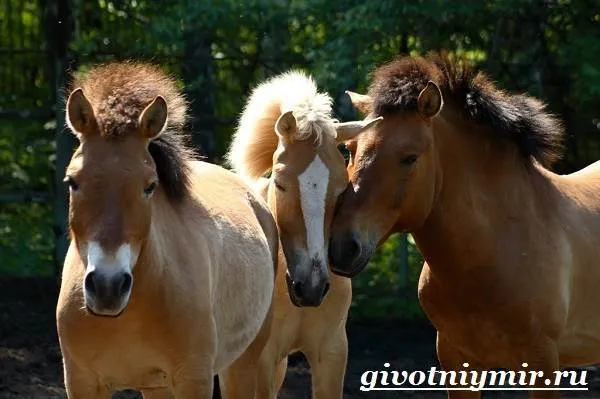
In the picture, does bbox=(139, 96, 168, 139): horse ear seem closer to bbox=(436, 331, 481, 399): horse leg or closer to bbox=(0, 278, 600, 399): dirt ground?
bbox=(436, 331, 481, 399): horse leg

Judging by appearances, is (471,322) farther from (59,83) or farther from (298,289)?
(59,83)

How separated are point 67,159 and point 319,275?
513cm

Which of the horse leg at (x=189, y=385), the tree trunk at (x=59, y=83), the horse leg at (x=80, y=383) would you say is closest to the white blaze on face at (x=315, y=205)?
the horse leg at (x=189, y=385)

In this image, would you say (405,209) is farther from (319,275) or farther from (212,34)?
(212,34)

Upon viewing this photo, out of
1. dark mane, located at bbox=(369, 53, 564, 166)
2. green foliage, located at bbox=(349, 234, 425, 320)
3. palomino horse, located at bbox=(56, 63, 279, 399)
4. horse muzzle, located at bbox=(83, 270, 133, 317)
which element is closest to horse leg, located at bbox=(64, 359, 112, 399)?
palomino horse, located at bbox=(56, 63, 279, 399)

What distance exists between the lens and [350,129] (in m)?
5.33

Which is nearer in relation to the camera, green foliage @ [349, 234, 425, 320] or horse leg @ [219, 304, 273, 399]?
horse leg @ [219, 304, 273, 399]

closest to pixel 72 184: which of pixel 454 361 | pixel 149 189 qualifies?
pixel 149 189

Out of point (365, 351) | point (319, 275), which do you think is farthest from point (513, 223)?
point (365, 351)

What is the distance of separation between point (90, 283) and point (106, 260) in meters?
0.09

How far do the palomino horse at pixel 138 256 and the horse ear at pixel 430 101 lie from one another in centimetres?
101

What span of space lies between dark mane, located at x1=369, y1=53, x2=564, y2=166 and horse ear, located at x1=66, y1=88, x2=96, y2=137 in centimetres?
141

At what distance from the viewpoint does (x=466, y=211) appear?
526cm

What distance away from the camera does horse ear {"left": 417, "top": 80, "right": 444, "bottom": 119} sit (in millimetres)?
5070
